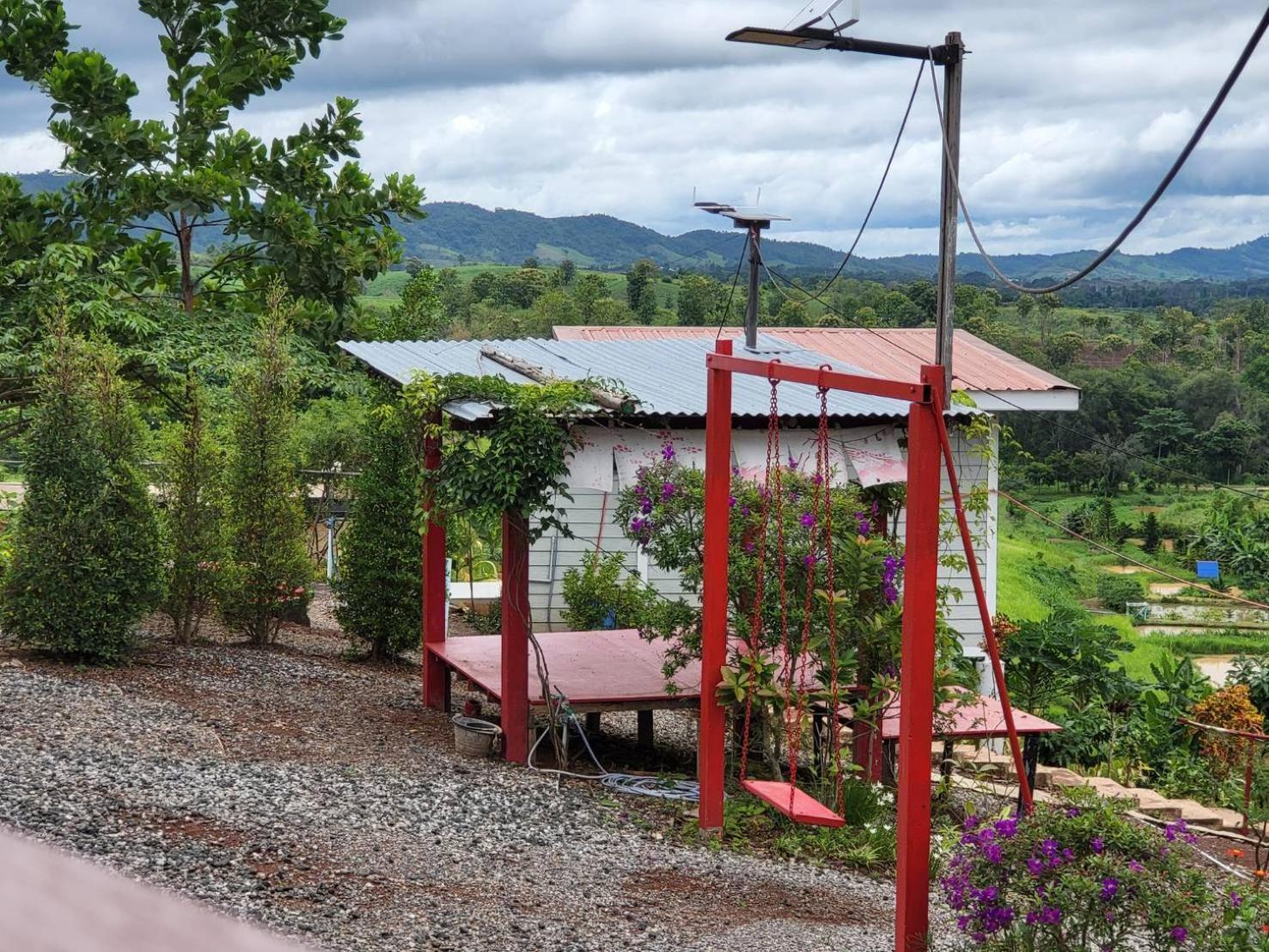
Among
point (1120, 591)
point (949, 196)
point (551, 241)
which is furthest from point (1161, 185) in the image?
point (551, 241)

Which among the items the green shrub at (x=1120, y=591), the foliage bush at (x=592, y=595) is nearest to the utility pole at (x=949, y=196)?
the foliage bush at (x=592, y=595)

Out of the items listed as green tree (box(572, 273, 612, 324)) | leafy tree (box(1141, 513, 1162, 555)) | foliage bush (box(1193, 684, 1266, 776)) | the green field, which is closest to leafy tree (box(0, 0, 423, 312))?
foliage bush (box(1193, 684, 1266, 776))

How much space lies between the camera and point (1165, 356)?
2104 inches

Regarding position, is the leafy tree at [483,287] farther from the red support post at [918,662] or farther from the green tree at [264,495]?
the red support post at [918,662]

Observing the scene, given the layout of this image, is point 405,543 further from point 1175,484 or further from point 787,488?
point 1175,484

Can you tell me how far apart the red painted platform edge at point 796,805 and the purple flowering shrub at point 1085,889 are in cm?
97

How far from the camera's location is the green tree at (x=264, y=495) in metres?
10.8

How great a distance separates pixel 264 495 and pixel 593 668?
134 inches

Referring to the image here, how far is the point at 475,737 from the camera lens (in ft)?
27.6

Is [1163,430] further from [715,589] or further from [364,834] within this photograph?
[364,834]

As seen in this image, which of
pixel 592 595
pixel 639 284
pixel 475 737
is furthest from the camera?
pixel 639 284

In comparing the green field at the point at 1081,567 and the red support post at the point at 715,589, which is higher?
the red support post at the point at 715,589

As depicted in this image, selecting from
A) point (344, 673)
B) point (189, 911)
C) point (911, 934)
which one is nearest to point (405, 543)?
point (344, 673)

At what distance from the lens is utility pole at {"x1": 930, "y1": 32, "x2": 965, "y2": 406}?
289 inches
